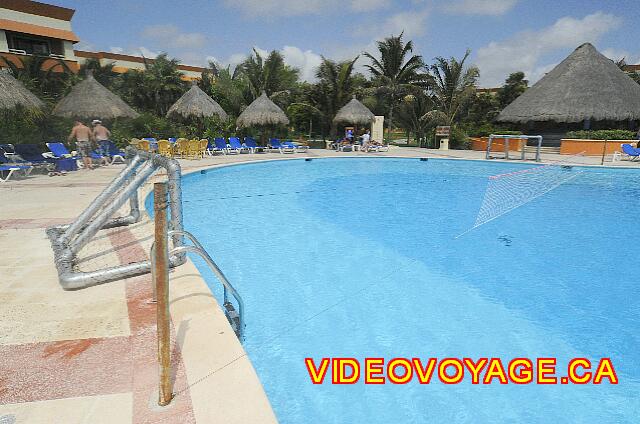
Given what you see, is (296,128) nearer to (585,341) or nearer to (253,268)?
(253,268)

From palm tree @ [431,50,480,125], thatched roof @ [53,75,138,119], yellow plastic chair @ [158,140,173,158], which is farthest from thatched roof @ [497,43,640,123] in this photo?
thatched roof @ [53,75,138,119]

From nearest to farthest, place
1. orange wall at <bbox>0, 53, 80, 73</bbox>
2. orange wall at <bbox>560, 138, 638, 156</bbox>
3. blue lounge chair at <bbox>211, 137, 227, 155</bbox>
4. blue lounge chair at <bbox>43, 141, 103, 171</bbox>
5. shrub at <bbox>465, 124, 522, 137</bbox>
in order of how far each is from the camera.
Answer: blue lounge chair at <bbox>43, 141, 103, 171</bbox> → blue lounge chair at <bbox>211, 137, 227, 155</bbox> → orange wall at <bbox>560, 138, 638, 156</bbox> → shrub at <bbox>465, 124, 522, 137</bbox> → orange wall at <bbox>0, 53, 80, 73</bbox>

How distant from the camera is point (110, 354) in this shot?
2.51 meters

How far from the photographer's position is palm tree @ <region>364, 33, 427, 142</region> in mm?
28062

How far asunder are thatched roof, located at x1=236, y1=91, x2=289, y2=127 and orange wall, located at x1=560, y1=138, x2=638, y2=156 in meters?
15.9

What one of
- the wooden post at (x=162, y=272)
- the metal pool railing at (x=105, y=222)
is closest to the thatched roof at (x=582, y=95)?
the metal pool railing at (x=105, y=222)

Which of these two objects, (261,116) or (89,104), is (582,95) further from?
(89,104)

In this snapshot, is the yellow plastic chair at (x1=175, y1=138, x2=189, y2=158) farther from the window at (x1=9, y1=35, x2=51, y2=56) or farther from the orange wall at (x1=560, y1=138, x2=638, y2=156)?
the orange wall at (x1=560, y1=138, x2=638, y2=156)

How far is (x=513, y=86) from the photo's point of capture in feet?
117

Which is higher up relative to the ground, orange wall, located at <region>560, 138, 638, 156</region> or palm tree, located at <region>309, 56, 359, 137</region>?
palm tree, located at <region>309, 56, 359, 137</region>

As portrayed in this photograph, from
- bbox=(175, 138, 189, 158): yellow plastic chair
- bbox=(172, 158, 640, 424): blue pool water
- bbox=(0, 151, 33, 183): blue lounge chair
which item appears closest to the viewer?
bbox=(172, 158, 640, 424): blue pool water

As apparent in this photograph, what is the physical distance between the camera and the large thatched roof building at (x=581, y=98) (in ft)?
71.9

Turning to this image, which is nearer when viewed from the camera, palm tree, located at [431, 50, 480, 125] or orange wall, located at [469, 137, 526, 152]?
orange wall, located at [469, 137, 526, 152]

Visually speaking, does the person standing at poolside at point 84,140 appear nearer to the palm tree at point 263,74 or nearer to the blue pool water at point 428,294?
the blue pool water at point 428,294
